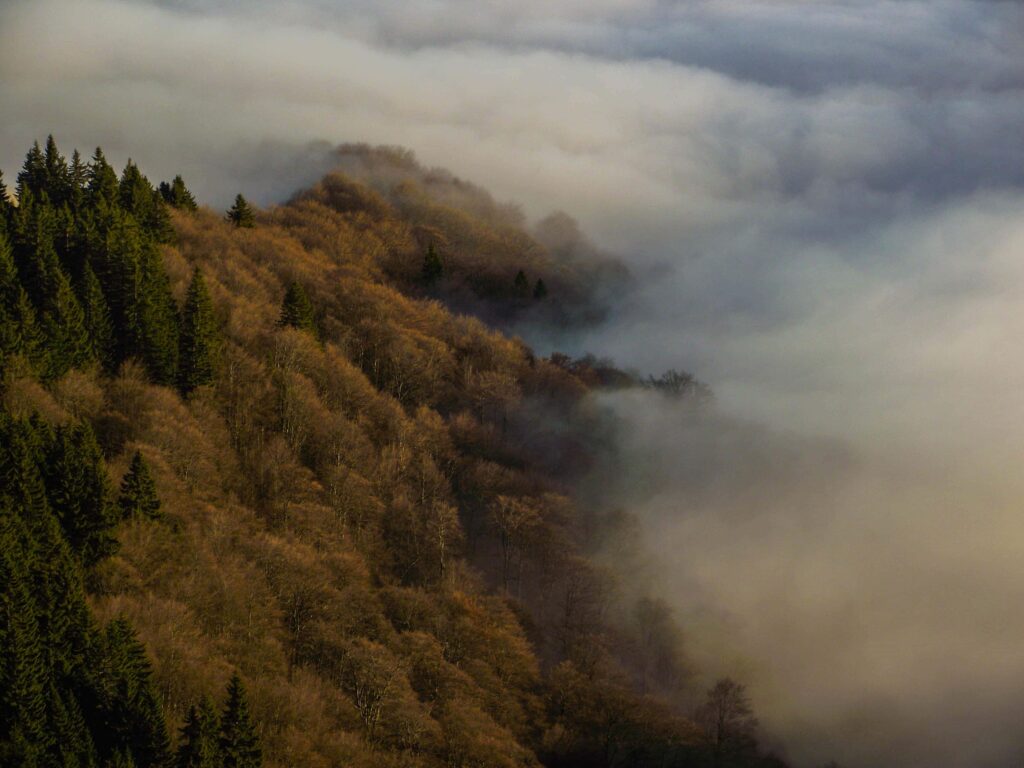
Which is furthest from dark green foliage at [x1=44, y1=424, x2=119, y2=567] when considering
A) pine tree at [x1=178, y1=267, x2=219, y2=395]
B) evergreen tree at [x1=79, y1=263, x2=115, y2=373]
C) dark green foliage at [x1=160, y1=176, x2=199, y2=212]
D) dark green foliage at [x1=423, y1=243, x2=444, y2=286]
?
dark green foliage at [x1=423, y1=243, x2=444, y2=286]

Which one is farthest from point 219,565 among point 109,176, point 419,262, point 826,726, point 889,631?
point 889,631

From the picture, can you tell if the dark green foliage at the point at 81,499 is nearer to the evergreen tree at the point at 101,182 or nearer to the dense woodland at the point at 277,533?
the dense woodland at the point at 277,533

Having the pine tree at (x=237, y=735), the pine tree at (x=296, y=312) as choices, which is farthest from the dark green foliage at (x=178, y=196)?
the pine tree at (x=237, y=735)

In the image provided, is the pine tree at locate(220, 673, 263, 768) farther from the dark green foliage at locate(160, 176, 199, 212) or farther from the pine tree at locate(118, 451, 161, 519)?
the dark green foliage at locate(160, 176, 199, 212)

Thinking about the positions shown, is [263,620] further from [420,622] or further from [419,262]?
[419,262]

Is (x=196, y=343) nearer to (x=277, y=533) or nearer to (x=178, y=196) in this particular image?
(x=277, y=533)

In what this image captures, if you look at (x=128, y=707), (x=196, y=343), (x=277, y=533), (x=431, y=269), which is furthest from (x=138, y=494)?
(x=431, y=269)
